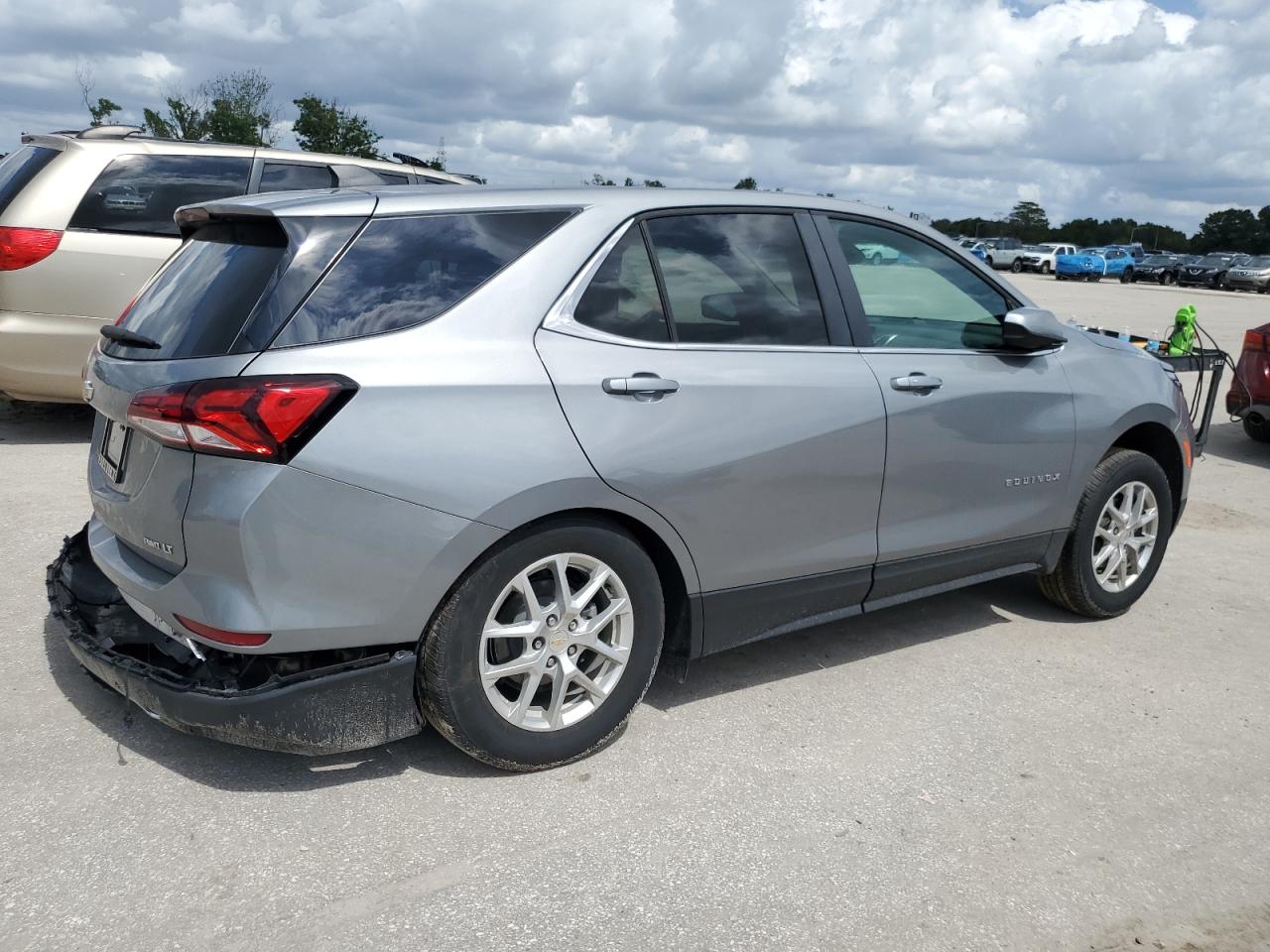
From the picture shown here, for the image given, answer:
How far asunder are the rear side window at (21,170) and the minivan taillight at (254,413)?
205 inches

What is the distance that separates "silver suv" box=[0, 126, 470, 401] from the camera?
711 cm

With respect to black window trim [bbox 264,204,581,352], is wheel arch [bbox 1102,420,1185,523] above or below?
below

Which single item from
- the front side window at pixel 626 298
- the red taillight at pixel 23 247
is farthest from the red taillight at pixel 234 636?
the red taillight at pixel 23 247

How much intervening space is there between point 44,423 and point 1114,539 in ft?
23.8

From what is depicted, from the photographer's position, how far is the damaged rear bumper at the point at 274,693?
3057 millimetres

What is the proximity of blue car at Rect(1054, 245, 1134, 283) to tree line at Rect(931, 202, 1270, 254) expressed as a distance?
27286mm

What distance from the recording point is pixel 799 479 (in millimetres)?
3854

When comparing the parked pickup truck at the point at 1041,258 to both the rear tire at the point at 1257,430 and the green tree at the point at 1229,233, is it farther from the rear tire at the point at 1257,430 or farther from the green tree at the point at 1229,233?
the rear tire at the point at 1257,430

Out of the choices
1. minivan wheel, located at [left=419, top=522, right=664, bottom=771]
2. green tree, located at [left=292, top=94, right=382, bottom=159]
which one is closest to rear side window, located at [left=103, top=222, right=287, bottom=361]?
minivan wheel, located at [left=419, top=522, right=664, bottom=771]

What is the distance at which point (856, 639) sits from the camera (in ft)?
15.9

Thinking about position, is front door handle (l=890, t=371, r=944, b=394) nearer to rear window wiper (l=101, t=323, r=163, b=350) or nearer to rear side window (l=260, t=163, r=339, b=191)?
rear window wiper (l=101, t=323, r=163, b=350)

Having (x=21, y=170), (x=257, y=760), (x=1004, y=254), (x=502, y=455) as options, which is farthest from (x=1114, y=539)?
(x=1004, y=254)

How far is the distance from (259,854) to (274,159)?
20.6ft

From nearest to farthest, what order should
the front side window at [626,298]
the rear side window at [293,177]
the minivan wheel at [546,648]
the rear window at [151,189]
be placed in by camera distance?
the minivan wheel at [546,648]
the front side window at [626,298]
the rear window at [151,189]
the rear side window at [293,177]
